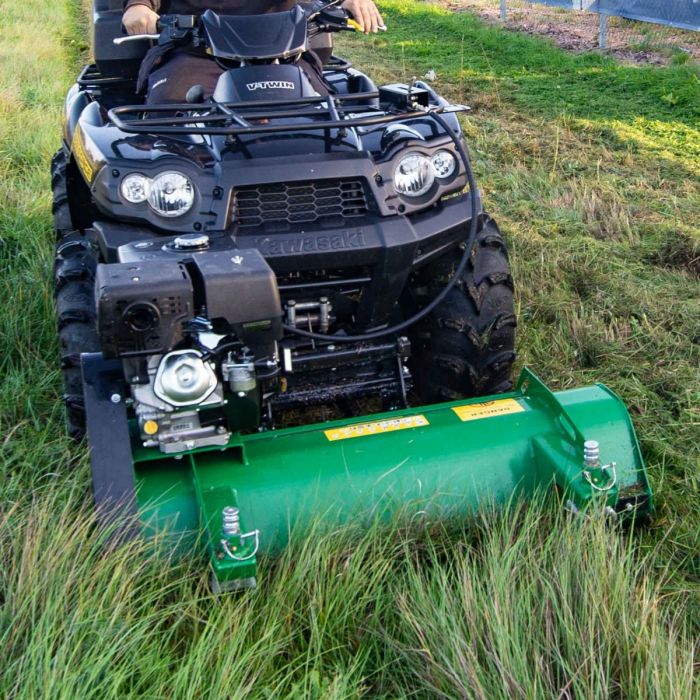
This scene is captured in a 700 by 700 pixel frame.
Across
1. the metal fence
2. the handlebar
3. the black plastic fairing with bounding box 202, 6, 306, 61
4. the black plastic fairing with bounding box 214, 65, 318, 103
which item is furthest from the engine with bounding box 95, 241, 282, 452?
the metal fence

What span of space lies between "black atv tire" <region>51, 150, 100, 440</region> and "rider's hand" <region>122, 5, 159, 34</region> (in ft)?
2.83

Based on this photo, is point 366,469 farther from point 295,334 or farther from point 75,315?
point 75,315

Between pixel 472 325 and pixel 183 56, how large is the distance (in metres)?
1.53

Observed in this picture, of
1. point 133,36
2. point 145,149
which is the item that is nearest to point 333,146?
point 145,149

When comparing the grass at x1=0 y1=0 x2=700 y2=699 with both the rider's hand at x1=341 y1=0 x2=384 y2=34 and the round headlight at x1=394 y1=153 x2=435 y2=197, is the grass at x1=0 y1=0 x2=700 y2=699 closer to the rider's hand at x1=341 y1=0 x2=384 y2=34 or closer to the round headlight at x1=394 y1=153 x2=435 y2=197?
the round headlight at x1=394 y1=153 x2=435 y2=197

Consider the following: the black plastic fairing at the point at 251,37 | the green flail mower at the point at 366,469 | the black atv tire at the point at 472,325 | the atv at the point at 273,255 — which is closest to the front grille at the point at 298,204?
the atv at the point at 273,255

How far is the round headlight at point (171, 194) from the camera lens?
2.80 m

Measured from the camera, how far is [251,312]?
2.38m

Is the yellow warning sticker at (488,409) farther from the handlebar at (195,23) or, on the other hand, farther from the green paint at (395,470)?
the handlebar at (195,23)

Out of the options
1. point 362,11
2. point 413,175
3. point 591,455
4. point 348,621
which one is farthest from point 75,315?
point 362,11

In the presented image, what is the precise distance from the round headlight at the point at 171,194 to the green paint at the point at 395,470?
0.69 meters

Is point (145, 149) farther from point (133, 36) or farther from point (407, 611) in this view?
point (407, 611)

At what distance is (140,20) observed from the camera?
3.72m

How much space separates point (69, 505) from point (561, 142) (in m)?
5.20
